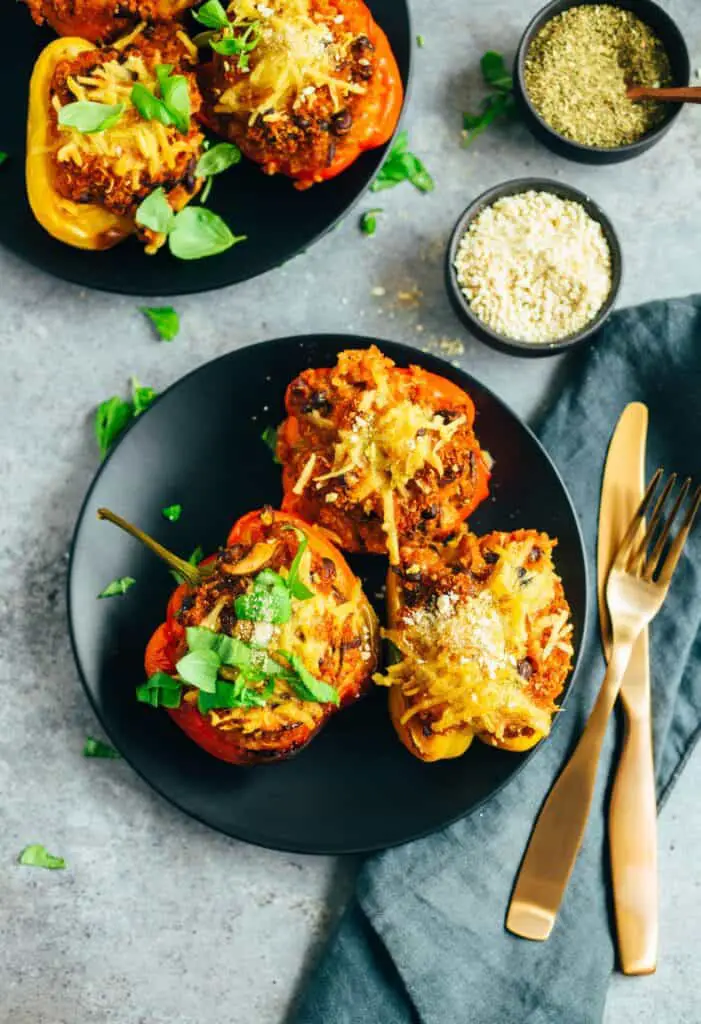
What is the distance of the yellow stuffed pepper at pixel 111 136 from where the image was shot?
116 inches

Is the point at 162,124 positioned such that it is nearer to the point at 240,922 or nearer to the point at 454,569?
the point at 454,569

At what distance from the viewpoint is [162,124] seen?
2959 millimetres

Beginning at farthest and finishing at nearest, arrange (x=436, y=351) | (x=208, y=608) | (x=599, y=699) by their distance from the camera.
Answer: (x=436, y=351), (x=599, y=699), (x=208, y=608)

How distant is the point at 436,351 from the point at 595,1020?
1998mm

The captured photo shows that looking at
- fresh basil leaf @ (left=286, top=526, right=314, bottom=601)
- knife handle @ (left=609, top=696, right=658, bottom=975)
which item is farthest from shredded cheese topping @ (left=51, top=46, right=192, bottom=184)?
knife handle @ (left=609, top=696, right=658, bottom=975)

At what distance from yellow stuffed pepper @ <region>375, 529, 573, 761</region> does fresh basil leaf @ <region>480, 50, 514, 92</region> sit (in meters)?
1.47

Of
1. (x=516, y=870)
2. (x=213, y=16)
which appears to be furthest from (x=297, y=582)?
(x=213, y=16)

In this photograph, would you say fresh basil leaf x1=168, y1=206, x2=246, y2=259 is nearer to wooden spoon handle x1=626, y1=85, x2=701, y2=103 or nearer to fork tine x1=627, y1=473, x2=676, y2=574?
wooden spoon handle x1=626, y1=85, x2=701, y2=103

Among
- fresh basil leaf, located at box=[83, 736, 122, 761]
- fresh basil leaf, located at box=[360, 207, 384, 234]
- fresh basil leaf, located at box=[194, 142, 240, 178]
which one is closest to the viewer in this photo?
fresh basil leaf, located at box=[194, 142, 240, 178]

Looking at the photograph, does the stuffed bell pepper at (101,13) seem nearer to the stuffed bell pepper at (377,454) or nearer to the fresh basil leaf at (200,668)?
the stuffed bell pepper at (377,454)

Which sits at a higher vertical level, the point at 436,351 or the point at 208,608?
the point at 436,351

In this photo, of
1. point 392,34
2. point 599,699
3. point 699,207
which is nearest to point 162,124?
point 392,34

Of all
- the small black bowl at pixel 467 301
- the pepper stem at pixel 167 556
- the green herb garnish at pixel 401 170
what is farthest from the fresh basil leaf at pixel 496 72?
the pepper stem at pixel 167 556

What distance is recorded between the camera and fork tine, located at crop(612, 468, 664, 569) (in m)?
3.19
